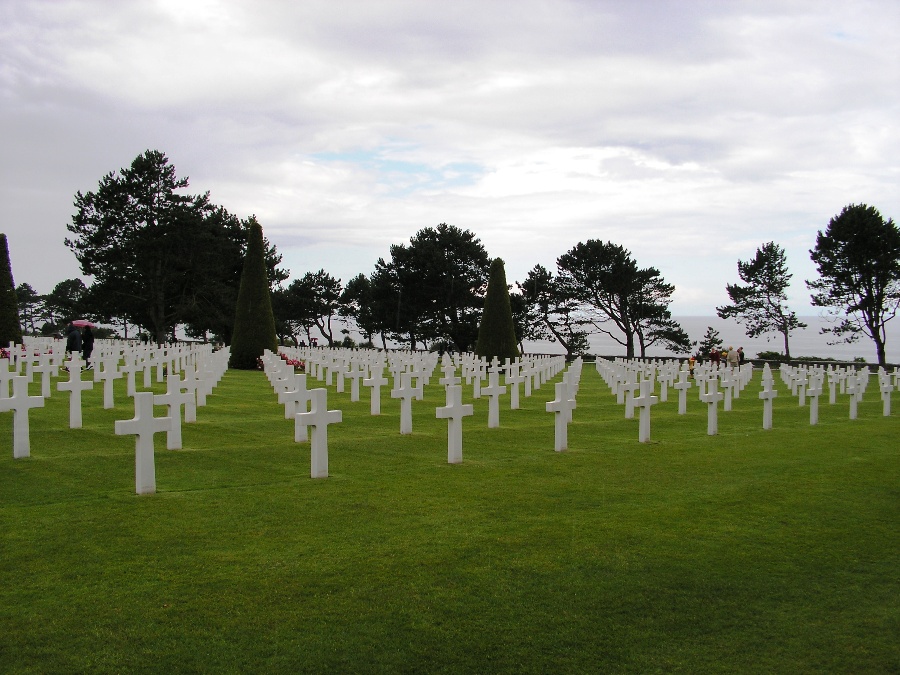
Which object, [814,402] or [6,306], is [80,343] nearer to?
[6,306]

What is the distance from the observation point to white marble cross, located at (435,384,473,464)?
330 inches

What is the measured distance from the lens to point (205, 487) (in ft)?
22.4

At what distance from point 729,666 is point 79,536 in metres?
4.18

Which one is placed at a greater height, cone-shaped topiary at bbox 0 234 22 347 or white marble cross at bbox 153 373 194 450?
cone-shaped topiary at bbox 0 234 22 347

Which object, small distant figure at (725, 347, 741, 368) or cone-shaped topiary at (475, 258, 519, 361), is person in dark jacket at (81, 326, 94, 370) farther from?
small distant figure at (725, 347, 741, 368)

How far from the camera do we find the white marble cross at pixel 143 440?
6418mm

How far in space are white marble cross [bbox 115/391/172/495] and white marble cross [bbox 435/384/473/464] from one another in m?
2.98

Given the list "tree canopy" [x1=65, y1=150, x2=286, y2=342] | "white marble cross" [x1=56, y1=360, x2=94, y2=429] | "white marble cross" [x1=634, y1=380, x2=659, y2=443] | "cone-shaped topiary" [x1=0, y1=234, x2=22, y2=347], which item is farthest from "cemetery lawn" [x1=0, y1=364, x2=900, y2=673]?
"tree canopy" [x1=65, y1=150, x2=286, y2=342]

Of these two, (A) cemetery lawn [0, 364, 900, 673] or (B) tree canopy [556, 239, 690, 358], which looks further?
(B) tree canopy [556, 239, 690, 358]

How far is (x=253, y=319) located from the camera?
1109 inches

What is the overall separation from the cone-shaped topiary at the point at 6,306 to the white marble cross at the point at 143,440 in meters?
20.4

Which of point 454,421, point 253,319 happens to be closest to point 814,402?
point 454,421

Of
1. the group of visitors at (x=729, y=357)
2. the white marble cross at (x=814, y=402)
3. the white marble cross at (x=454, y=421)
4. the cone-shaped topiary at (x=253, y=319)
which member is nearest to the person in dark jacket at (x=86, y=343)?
the cone-shaped topiary at (x=253, y=319)

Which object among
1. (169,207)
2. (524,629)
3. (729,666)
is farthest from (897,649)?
(169,207)
